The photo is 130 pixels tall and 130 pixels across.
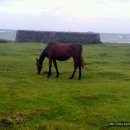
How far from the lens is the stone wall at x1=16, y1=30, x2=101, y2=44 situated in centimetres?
5284

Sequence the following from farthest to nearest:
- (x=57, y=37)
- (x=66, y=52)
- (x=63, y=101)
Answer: (x=57, y=37), (x=66, y=52), (x=63, y=101)

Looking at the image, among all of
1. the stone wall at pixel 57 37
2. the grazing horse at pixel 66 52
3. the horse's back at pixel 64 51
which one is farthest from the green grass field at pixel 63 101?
the stone wall at pixel 57 37

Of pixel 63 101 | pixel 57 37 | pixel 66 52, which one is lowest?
pixel 63 101

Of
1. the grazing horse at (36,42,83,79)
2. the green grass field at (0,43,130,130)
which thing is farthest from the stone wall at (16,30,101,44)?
the green grass field at (0,43,130,130)

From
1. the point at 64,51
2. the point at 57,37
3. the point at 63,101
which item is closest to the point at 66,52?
the point at 64,51

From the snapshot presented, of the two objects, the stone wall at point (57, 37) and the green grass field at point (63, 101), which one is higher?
the stone wall at point (57, 37)

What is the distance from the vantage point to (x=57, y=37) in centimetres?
5300

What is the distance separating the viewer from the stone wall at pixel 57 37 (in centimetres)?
5284

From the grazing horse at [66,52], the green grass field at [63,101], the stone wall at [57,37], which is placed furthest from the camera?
the stone wall at [57,37]

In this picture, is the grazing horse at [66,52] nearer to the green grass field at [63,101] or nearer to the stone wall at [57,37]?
the green grass field at [63,101]

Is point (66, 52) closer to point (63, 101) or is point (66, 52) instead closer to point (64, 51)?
point (64, 51)

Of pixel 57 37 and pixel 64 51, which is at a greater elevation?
pixel 64 51

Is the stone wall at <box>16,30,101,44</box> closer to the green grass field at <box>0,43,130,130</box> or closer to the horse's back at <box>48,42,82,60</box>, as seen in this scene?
the horse's back at <box>48,42,82,60</box>

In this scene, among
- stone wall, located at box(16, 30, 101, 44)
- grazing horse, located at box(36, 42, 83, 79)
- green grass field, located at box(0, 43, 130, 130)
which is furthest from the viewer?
stone wall, located at box(16, 30, 101, 44)
